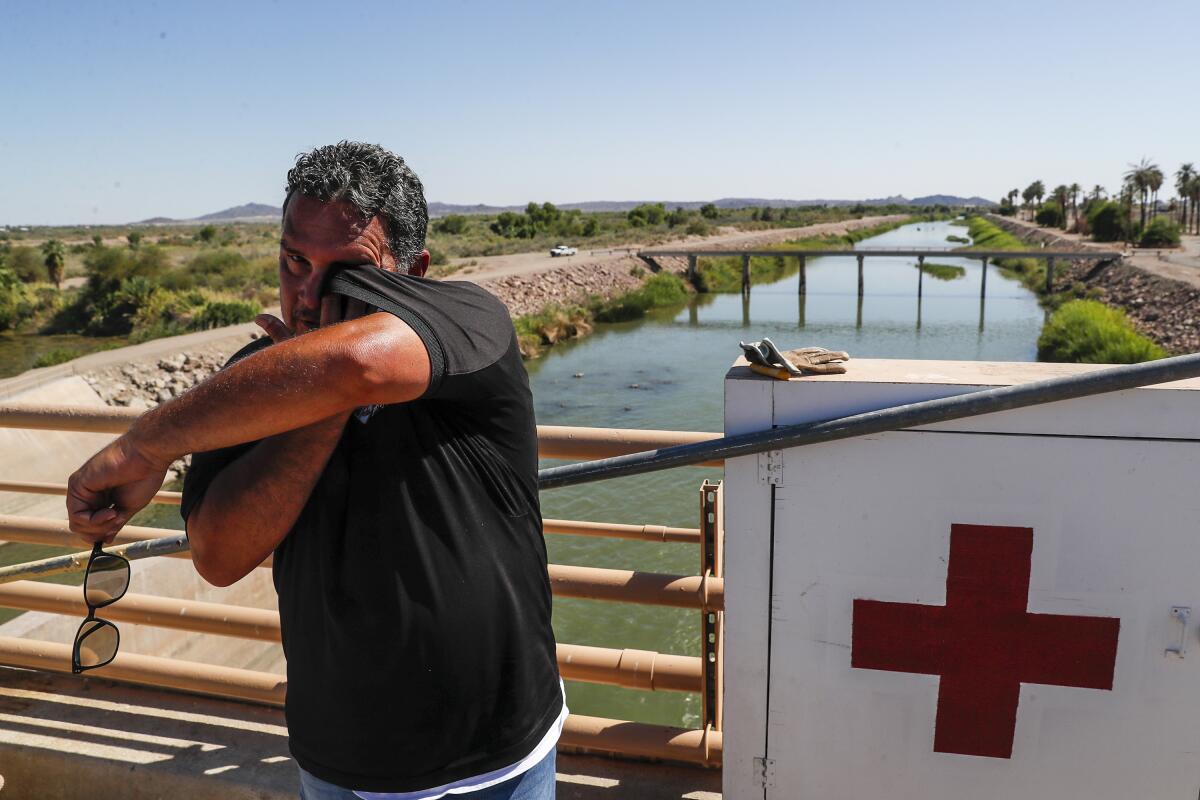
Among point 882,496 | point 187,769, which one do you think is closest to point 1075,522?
point 882,496

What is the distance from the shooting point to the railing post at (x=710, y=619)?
67.8 inches

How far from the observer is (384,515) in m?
1.03

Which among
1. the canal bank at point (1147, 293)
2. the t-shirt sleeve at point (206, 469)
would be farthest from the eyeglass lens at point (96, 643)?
the canal bank at point (1147, 293)

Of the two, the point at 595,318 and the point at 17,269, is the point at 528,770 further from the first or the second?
the point at 17,269

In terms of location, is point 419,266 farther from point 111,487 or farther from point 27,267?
point 27,267

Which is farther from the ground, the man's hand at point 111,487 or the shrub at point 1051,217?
the shrub at point 1051,217

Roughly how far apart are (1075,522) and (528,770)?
3.28ft

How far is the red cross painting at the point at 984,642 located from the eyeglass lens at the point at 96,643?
1275mm

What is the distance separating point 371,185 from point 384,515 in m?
0.40

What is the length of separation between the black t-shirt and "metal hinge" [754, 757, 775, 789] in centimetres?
73

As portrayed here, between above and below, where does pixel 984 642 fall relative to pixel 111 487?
below

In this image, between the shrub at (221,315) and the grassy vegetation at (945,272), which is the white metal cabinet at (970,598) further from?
the grassy vegetation at (945,272)

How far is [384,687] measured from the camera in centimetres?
107

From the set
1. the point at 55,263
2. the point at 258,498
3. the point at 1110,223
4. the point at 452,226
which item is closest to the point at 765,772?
the point at 258,498
